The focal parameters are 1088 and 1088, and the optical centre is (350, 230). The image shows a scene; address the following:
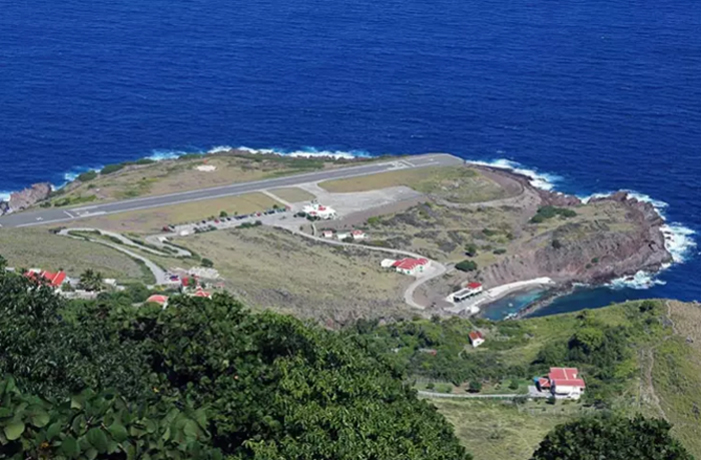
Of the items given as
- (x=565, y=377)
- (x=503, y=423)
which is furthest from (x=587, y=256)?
(x=503, y=423)

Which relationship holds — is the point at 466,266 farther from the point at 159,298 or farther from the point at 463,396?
the point at 463,396

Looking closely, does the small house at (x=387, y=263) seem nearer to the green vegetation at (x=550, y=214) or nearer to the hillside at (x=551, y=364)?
the hillside at (x=551, y=364)

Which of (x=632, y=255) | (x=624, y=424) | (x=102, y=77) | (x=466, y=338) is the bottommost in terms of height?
(x=624, y=424)

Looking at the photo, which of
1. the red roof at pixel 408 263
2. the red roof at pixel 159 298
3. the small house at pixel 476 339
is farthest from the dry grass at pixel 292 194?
the small house at pixel 476 339

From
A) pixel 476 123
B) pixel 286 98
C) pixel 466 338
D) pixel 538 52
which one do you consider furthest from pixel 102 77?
pixel 466 338

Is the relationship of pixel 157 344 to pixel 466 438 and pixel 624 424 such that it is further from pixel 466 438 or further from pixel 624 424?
pixel 466 438
